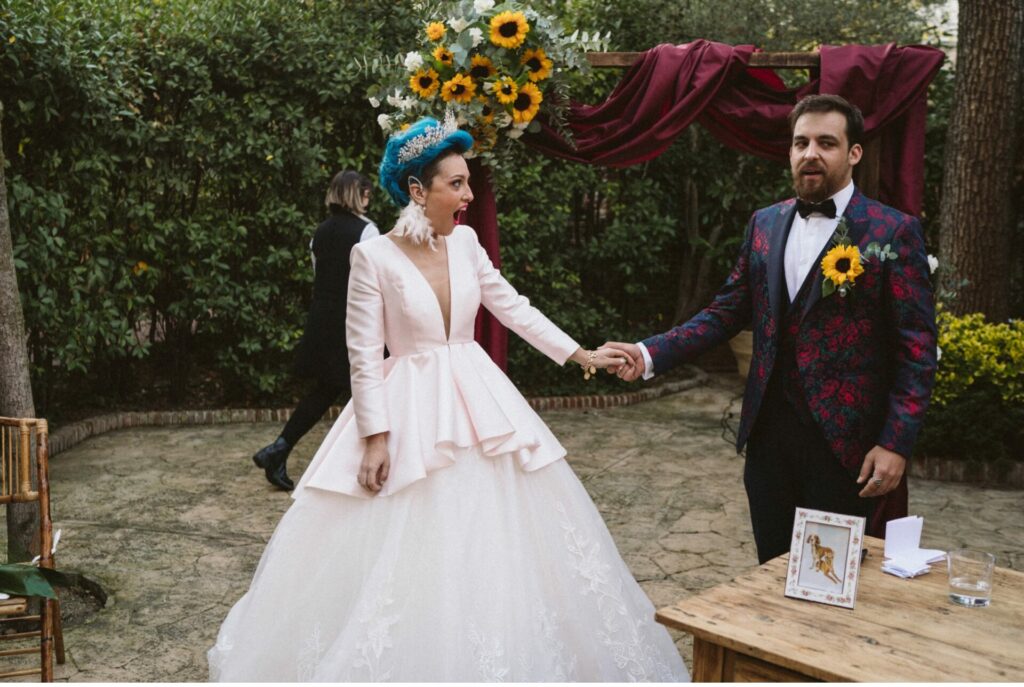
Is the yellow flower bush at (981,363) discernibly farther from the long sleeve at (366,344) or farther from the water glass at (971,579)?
the long sleeve at (366,344)

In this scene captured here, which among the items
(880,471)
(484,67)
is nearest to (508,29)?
(484,67)

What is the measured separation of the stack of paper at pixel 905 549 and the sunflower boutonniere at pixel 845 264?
0.64 m

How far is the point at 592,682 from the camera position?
295 centimetres

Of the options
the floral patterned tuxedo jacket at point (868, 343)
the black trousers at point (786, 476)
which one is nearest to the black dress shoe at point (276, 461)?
the black trousers at point (786, 476)

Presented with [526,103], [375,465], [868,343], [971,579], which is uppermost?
[526,103]

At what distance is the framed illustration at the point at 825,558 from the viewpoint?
2361 mm

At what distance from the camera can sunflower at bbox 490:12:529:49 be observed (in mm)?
3881

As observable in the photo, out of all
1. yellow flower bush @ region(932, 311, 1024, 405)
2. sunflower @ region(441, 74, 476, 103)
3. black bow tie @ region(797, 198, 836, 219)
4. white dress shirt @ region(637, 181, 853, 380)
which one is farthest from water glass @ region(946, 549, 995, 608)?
yellow flower bush @ region(932, 311, 1024, 405)

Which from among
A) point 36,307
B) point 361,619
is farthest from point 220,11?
point 361,619

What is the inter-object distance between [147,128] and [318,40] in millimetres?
1335

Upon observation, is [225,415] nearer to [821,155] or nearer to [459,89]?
[459,89]

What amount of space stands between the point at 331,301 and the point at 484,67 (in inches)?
70.8

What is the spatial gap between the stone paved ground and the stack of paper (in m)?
1.06

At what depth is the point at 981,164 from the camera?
21.9ft
